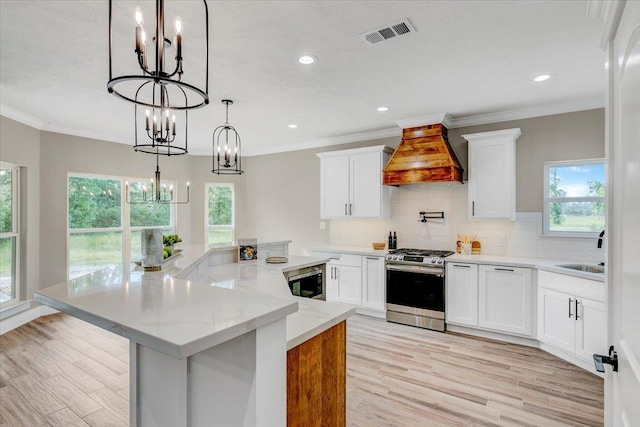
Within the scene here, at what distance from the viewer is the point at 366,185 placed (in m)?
5.01

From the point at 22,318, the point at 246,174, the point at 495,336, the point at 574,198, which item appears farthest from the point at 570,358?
the point at 22,318

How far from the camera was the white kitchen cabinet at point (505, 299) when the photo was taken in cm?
372

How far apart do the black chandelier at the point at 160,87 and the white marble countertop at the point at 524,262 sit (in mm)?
3350

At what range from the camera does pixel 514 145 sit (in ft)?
13.4

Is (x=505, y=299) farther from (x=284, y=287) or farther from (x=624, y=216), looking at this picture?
(x=624, y=216)

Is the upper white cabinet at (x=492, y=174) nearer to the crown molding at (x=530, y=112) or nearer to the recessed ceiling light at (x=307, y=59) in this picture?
the crown molding at (x=530, y=112)

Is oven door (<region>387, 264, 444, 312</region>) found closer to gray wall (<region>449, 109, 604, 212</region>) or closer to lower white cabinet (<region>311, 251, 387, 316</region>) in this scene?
lower white cabinet (<region>311, 251, 387, 316</region>)

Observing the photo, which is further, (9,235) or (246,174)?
(246,174)

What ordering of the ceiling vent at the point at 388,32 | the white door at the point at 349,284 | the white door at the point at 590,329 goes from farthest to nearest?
the white door at the point at 349,284 → the white door at the point at 590,329 → the ceiling vent at the point at 388,32

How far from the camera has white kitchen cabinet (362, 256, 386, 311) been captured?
4.63m

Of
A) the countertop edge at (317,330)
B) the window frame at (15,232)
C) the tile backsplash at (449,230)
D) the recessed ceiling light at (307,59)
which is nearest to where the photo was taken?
the countertop edge at (317,330)

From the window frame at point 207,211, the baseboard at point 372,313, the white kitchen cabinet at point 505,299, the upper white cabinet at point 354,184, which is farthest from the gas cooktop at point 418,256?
the window frame at point 207,211

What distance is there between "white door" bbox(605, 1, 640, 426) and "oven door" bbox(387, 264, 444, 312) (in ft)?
9.49

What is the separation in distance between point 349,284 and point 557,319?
2475 millimetres
